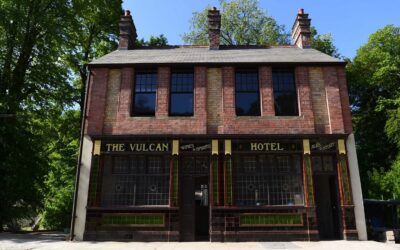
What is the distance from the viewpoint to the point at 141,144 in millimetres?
14031

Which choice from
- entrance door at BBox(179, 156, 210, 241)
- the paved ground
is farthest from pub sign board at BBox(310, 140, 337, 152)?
entrance door at BBox(179, 156, 210, 241)

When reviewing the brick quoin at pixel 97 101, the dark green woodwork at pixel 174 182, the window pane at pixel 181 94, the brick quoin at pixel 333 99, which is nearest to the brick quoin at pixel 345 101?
the brick quoin at pixel 333 99

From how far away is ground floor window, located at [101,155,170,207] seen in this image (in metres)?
13.6

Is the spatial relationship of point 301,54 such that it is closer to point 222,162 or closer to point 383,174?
point 222,162

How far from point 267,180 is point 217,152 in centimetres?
229

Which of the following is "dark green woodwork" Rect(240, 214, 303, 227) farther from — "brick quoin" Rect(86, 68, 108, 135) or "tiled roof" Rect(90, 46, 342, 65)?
"brick quoin" Rect(86, 68, 108, 135)

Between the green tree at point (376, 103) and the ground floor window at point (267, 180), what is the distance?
11.5 meters

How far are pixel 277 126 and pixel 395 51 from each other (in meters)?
19.7

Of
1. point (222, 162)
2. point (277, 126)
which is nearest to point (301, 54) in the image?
point (277, 126)

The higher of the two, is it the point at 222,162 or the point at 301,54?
the point at 301,54

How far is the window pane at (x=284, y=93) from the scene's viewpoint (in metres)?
14.8

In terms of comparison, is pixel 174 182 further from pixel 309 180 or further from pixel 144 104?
pixel 309 180

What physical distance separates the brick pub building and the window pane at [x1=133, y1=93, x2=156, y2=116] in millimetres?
45

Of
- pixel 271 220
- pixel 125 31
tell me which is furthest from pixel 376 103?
pixel 125 31
